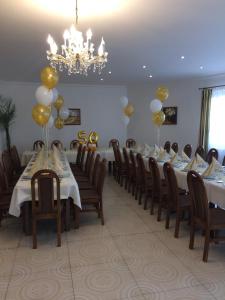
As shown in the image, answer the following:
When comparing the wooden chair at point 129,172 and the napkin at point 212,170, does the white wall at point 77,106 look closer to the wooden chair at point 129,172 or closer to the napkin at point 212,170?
the wooden chair at point 129,172

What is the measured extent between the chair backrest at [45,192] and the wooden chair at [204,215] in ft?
5.56

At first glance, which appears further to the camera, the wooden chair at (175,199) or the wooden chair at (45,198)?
the wooden chair at (175,199)

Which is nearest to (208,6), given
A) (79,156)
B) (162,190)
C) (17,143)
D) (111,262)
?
(162,190)

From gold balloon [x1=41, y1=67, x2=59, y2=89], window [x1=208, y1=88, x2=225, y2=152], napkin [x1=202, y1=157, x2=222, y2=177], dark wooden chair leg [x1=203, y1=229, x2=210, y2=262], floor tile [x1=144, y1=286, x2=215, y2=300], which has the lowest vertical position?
floor tile [x1=144, y1=286, x2=215, y2=300]

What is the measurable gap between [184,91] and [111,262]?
7.49 m

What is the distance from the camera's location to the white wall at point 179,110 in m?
8.76

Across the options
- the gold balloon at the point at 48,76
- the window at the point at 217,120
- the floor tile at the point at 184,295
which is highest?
the gold balloon at the point at 48,76

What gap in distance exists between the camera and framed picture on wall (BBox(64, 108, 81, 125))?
989 centimetres

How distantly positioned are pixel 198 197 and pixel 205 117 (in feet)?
19.6

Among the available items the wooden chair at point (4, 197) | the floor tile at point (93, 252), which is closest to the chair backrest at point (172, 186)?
the floor tile at point (93, 252)

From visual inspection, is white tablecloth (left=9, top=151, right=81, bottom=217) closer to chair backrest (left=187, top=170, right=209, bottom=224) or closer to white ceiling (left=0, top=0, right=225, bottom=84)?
chair backrest (left=187, top=170, right=209, bottom=224)

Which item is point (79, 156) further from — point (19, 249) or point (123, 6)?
point (123, 6)

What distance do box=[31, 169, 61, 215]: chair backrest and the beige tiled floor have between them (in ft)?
1.64

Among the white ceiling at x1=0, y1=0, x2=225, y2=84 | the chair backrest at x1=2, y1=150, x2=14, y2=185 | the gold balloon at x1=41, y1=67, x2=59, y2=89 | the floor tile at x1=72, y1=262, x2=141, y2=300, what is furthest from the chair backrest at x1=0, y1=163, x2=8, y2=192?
the white ceiling at x1=0, y1=0, x2=225, y2=84
